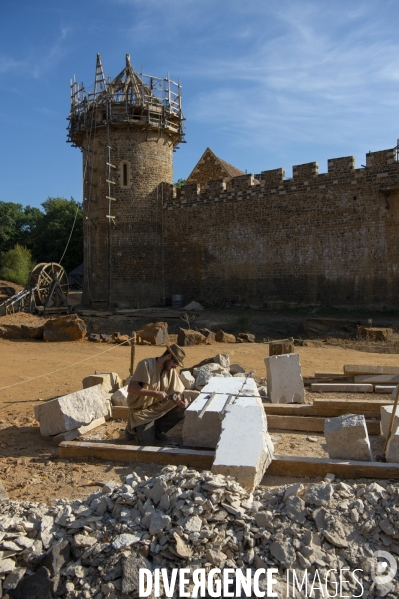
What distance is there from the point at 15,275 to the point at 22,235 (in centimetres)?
1762

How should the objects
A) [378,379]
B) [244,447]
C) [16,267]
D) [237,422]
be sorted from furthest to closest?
[16,267] → [378,379] → [237,422] → [244,447]

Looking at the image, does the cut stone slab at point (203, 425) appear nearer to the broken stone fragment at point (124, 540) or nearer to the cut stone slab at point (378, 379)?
the broken stone fragment at point (124, 540)

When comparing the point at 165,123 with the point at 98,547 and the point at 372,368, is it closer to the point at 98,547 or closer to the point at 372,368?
the point at 372,368

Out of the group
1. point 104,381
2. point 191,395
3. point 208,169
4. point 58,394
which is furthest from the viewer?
point 208,169

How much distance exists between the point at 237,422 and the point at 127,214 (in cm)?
1828

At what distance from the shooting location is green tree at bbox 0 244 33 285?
32094mm

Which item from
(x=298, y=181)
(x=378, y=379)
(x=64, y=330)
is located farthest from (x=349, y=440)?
(x=298, y=181)

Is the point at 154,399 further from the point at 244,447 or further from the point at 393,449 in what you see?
the point at 393,449

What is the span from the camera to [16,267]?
3397 cm

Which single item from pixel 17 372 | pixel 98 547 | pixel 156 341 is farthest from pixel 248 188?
pixel 98 547

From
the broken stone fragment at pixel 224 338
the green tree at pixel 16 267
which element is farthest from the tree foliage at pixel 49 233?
the broken stone fragment at pixel 224 338

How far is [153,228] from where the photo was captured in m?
22.9

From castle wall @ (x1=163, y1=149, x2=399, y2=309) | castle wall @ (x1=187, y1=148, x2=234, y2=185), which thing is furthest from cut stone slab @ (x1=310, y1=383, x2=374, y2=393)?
castle wall @ (x1=187, y1=148, x2=234, y2=185)

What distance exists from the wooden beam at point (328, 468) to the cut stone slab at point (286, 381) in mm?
2493
